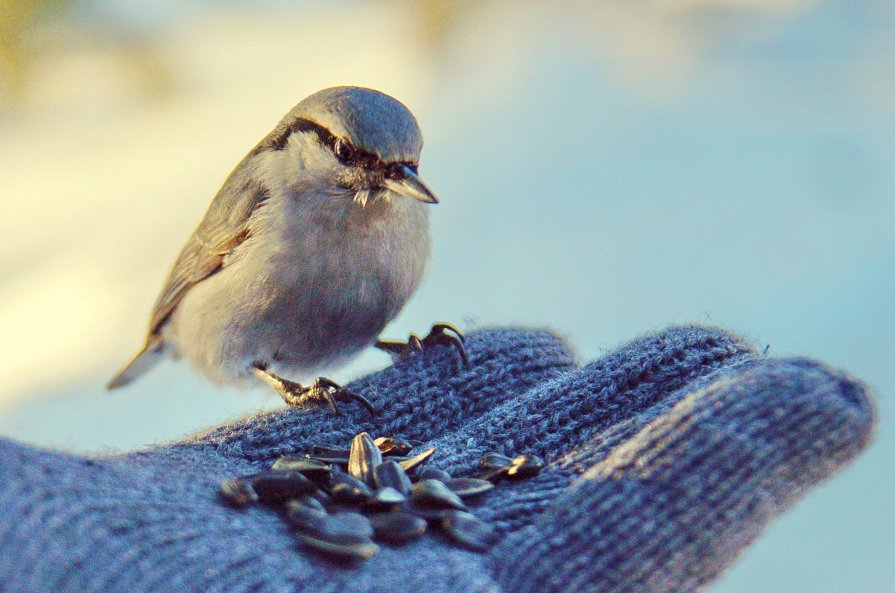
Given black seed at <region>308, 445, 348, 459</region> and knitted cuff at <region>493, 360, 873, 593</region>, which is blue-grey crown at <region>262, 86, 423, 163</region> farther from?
knitted cuff at <region>493, 360, 873, 593</region>

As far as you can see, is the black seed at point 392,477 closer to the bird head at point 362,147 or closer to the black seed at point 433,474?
the black seed at point 433,474

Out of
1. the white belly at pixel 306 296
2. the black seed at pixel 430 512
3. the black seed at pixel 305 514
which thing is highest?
the white belly at pixel 306 296

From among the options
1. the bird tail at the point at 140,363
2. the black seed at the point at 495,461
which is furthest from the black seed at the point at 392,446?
the bird tail at the point at 140,363

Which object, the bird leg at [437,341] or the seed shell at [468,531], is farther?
the bird leg at [437,341]

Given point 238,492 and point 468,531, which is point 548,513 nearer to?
point 468,531

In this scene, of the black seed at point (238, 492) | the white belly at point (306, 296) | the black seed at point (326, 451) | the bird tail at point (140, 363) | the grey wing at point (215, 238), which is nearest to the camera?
the black seed at point (238, 492)

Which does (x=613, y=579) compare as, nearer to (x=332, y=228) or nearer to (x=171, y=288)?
(x=332, y=228)

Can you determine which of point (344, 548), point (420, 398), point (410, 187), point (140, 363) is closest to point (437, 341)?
point (420, 398)
